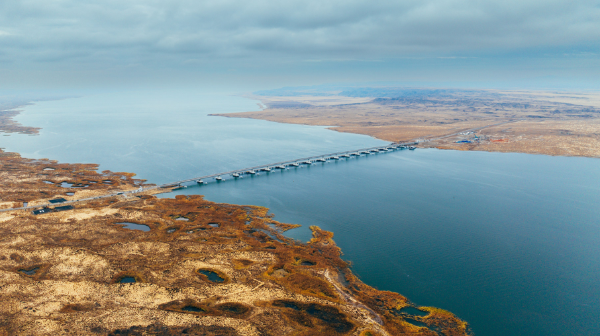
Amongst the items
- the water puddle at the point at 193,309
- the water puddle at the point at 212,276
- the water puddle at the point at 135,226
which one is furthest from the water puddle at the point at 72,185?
the water puddle at the point at 193,309

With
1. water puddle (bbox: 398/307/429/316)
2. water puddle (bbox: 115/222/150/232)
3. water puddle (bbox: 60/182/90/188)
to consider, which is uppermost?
water puddle (bbox: 60/182/90/188)

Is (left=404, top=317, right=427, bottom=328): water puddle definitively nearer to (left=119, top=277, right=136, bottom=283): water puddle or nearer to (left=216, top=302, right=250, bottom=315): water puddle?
(left=216, top=302, right=250, bottom=315): water puddle

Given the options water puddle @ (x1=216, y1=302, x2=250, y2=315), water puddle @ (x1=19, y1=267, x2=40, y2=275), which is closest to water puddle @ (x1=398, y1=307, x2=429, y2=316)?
water puddle @ (x1=216, y1=302, x2=250, y2=315)

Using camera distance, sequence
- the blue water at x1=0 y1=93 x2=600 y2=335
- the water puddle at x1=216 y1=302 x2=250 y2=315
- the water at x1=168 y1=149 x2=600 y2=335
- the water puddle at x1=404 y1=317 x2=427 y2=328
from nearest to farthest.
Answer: the water puddle at x1=404 y1=317 x2=427 y2=328 < the water puddle at x1=216 y1=302 x2=250 y2=315 < the water at x1=168 y1=149 x2=600 y2=335 < the blue water at x1=0 y1=93 x2=600 y2=335

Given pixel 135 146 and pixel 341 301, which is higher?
pixel 135 146

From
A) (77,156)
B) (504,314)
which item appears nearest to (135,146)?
(77,156)

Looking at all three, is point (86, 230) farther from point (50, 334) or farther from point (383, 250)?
point (383, 250)

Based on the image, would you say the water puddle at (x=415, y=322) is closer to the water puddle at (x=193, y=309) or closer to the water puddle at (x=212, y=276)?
the water puddle at (x=193, y=309)
